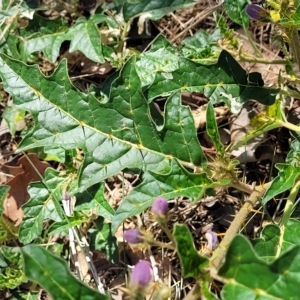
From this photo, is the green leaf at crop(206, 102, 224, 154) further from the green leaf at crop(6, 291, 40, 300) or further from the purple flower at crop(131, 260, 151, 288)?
the green leaf at crop(6, 291, 40, 300)

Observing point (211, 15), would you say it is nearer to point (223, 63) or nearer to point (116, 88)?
point (223, 63)

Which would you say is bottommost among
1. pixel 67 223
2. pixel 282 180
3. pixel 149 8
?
pixel 67 223

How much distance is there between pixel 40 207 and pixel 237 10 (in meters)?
1.10

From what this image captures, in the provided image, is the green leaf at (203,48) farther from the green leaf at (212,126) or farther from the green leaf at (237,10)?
the green leaf at (212,126)

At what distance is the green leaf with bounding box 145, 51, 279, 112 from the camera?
2.09 metres

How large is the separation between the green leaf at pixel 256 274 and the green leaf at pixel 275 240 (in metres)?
0.39

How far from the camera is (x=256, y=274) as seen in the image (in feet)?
4.43

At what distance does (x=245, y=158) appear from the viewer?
2328 millimetres

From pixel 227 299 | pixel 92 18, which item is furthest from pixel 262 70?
pixel 227 299

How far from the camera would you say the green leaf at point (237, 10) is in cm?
226

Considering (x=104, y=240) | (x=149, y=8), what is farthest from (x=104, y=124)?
(x=149, y=8)

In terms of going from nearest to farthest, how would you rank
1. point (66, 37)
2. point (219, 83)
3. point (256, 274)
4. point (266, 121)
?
point (256, 274) < point (219, 83) < point (266, 121) < point (66, 37)

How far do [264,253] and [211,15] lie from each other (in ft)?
4.53

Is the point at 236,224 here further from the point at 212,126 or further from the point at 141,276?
the point at 141,276
